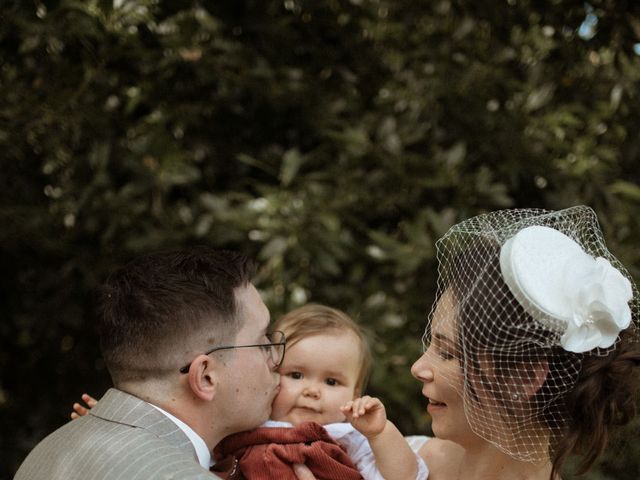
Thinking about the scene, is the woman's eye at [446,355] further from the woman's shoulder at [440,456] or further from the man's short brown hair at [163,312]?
the man's short brown hair at [163,312]

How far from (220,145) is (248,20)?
2.19ft

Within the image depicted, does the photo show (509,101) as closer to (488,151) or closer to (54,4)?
(488,151)

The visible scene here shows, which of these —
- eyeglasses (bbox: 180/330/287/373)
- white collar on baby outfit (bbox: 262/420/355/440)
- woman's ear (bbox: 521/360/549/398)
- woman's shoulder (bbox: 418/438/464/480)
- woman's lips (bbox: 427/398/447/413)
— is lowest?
woman's shoulder (bbox: 418/438/464/480)

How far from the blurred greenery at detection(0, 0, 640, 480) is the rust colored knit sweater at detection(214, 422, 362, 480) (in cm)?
132

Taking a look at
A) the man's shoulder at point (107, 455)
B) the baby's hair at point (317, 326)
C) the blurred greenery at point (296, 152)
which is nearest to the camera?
the man's shoulder at point (107, 455)

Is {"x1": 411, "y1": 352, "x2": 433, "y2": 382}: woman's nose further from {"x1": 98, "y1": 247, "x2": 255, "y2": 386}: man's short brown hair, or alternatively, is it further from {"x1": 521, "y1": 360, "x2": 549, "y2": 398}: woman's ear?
{"x1": 98, "y1": 247, "x2": 255, "y2": 386}: man's short brown hair

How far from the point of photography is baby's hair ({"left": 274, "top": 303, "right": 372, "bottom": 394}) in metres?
3.11

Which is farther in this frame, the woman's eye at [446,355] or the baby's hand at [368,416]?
the baby's hand at [368,416]

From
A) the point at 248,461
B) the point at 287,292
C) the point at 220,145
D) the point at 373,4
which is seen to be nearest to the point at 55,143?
the point at 220,145

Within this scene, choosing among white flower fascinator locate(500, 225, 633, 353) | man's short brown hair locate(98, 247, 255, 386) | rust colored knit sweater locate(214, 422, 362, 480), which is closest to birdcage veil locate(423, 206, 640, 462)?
white flower fascinator locate(500, 225, 633, 353)

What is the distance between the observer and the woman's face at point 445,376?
8.39 ft

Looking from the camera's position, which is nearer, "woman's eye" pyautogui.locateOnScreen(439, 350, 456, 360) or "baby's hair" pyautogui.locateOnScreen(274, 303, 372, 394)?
"woman's eye" pyautogui.locateOnScreen(439, 350, 456, 360)

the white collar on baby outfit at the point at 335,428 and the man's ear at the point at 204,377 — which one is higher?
the man's ear at the point at 204,377

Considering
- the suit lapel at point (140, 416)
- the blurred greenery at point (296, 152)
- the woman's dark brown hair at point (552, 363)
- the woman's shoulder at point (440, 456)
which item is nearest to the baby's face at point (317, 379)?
the woman's shoulder at point (440, 456)
